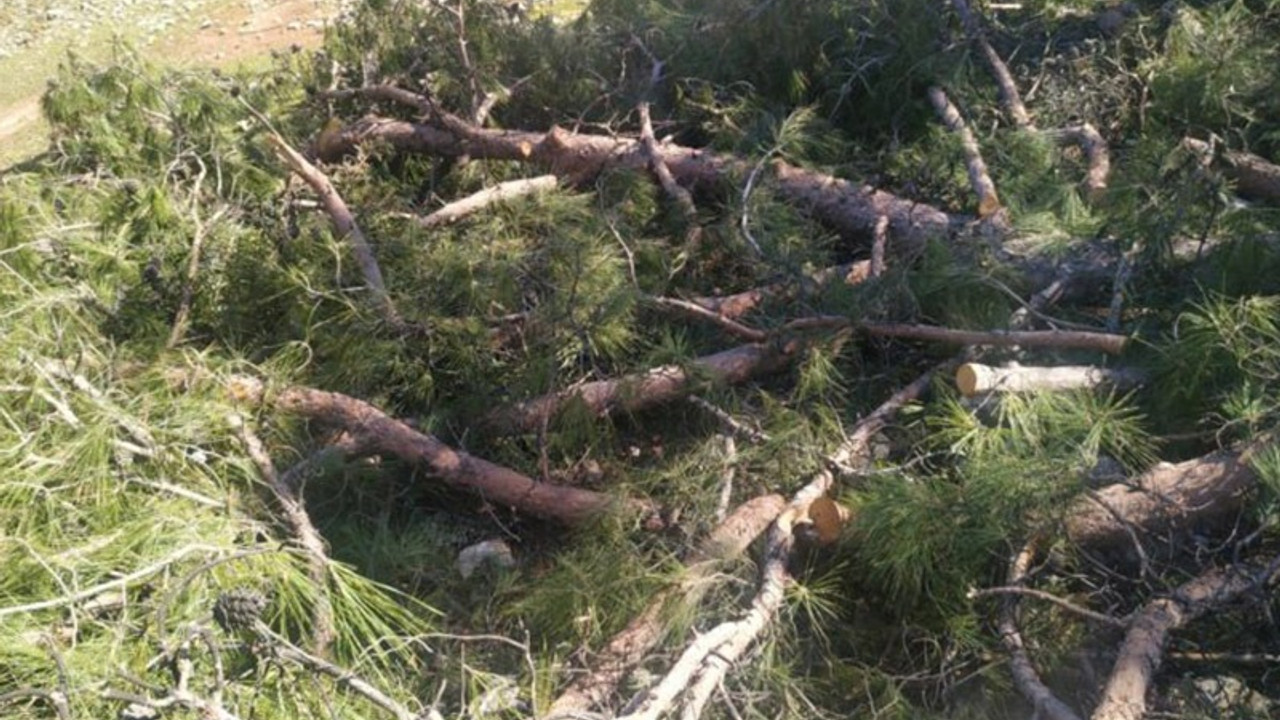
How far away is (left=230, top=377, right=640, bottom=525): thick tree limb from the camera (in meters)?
2.72

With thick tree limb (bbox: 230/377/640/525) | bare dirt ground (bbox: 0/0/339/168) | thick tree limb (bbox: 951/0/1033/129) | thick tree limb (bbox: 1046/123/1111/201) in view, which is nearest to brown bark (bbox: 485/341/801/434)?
thick tree limb (bbox: 230/377/640/525)

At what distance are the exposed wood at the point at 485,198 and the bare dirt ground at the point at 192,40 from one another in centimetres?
251

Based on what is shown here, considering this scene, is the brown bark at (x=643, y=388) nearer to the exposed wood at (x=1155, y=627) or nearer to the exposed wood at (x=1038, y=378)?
the exposed wood at (x=1038, y=378)

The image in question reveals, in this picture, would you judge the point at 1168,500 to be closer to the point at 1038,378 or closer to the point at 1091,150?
the point at 1038,378

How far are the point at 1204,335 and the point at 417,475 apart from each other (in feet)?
6.02

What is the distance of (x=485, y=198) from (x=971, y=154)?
1467mm

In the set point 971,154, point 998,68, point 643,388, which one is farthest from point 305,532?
point 998,68

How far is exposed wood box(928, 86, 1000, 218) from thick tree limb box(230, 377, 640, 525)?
1.35 m

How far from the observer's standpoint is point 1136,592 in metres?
2.26

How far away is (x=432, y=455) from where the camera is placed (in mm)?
2799


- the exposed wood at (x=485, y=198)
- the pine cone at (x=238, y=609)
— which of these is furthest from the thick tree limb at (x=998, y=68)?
the pine cone at (x=238, y=609)

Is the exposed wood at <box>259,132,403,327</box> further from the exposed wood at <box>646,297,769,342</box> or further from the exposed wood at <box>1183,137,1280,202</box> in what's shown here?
the exposed wood at <box>1183,137,1280,202</box>

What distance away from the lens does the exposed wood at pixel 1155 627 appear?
193 centimetres

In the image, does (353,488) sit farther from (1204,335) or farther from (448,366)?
(1204,335)
